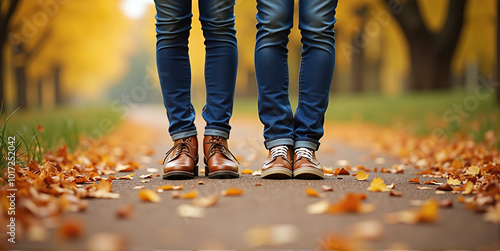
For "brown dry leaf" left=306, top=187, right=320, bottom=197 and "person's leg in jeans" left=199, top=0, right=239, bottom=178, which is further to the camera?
"person's leg in jeans" left=199, top=0, right=239, bottom=178

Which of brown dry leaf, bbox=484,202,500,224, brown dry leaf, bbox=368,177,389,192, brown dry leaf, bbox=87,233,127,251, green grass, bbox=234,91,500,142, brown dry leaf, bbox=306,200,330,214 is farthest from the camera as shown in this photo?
green grass, bbox=234,91,500,142

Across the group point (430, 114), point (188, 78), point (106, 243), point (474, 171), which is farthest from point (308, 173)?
point (430, 114)

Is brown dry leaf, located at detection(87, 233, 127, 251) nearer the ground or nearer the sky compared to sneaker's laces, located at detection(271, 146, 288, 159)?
nearer the ground

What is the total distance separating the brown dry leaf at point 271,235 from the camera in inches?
56.8

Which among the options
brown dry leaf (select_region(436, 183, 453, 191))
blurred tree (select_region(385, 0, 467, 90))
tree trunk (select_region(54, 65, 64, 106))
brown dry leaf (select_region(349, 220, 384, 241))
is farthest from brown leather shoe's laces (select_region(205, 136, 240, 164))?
tree trunk (select_region(54, 65, 64, 106))

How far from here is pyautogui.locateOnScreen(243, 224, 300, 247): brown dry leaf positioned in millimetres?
1442

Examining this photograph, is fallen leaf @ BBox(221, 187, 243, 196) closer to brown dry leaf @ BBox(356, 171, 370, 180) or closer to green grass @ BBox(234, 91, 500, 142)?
brown dry leaf @ BBox(356, 171, 370, 180)

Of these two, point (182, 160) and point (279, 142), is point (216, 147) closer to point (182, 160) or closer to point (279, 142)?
point (182, 160)

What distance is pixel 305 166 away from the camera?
2.49 m

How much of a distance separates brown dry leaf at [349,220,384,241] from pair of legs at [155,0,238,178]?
116 centimetres

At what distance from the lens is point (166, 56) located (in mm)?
2631

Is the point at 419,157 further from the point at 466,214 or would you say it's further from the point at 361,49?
the point at 361,49

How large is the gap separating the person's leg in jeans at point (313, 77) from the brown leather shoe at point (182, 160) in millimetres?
600

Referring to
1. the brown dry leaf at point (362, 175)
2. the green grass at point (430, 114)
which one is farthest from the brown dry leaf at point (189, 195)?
the green grass at point (430, 114)
